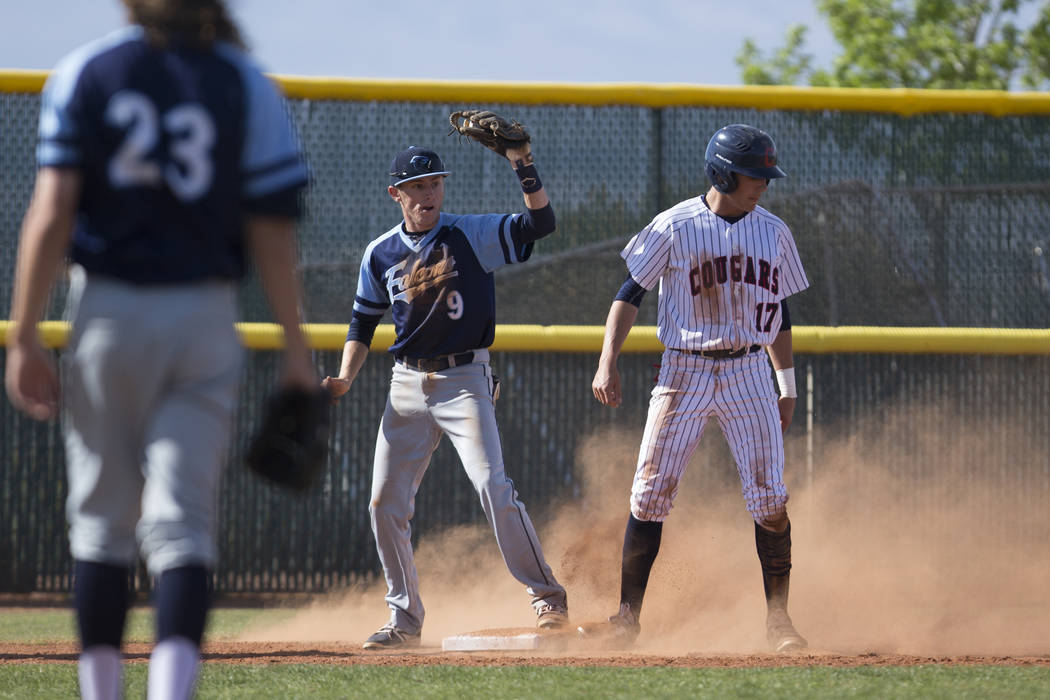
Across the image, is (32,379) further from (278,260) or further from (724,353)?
(724,353)

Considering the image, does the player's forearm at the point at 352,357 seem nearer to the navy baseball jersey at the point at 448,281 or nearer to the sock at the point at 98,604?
the navy baseball jersey at the point at 448,281

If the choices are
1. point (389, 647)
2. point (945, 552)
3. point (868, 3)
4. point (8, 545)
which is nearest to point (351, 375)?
point (389, 647)

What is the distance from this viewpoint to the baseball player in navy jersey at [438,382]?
5422 millimetres

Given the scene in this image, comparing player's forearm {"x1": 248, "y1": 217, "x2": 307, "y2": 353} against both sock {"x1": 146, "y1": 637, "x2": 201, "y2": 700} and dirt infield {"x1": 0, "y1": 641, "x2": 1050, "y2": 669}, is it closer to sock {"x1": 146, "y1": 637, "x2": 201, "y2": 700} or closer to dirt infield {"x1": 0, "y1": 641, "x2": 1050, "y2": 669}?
sock {"x1": 146, "y1": 637, "x2": 201, "y2": 700}

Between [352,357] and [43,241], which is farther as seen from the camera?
[352,357]

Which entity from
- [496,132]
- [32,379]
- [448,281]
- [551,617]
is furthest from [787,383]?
[32,379]

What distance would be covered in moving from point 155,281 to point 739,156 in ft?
9.93

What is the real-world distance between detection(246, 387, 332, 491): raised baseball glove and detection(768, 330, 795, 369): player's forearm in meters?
3.05

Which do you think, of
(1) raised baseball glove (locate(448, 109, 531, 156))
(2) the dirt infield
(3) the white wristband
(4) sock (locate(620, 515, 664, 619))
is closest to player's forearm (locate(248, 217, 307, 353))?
(2) the dirt infield

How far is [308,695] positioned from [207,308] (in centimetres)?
178

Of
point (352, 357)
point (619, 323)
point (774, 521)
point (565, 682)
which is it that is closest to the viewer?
point (565, 682)

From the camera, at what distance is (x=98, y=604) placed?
2.77m

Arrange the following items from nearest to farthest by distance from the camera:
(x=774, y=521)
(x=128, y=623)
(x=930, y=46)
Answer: (x=774, y=521)
(x=128, y=623)
(x=930, y=46)

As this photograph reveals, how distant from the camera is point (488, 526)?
23.6ft
